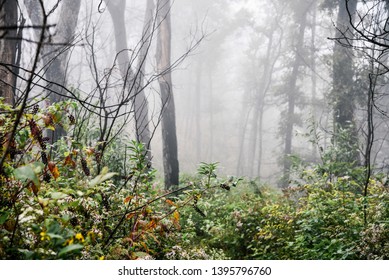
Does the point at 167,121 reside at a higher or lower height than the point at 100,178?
higher

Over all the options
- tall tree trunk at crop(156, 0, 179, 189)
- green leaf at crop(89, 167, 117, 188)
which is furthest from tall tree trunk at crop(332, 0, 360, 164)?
green leaf at crop(89, 167, 117, 188)

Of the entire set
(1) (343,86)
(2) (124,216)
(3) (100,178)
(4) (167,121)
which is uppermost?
(1) (343,86)

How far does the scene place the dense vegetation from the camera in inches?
72.4

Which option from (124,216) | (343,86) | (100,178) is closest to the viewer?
(100,178)

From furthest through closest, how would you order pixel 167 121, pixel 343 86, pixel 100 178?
pixel 343 86, pixel 167 121, pixel 100 178

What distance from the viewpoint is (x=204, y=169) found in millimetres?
3094

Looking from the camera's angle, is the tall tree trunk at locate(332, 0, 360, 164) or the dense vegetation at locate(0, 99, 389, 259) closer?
the dense vegetation at locate(0, 99, 389, 259)

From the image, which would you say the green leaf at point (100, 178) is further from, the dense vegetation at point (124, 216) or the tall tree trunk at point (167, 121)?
the tall tree trunk at point (167, 121)

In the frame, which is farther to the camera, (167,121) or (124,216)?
(167,121)

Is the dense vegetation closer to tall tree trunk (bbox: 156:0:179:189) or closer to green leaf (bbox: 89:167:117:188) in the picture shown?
green leaf (bbox: 89:167:117:188)

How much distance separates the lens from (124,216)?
2.68m

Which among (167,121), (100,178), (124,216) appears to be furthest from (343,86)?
(100,178)

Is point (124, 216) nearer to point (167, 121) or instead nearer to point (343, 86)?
point (167, 121)

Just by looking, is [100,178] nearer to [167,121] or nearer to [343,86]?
[167,121]
